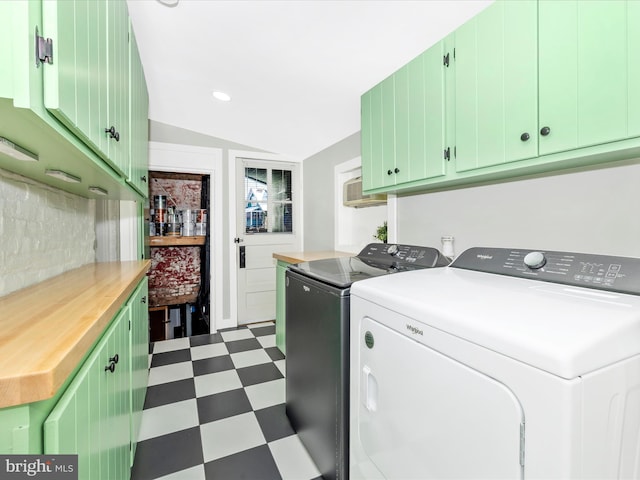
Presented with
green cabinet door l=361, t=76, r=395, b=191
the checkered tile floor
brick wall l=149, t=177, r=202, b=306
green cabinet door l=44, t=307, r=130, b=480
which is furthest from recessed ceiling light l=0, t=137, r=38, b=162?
brick wall l=149, t=177, r=202, b=306

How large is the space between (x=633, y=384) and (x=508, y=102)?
102 centimetres

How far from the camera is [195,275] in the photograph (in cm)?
424

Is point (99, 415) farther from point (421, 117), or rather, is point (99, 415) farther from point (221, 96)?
point (221, 96)

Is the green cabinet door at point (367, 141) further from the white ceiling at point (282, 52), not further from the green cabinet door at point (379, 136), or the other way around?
the white ceiling at point (282, 52)

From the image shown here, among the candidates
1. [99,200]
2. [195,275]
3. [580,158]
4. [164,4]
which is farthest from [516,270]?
[195,275]

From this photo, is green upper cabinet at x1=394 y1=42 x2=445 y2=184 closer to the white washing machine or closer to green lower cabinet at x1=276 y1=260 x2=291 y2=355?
the white washing machine

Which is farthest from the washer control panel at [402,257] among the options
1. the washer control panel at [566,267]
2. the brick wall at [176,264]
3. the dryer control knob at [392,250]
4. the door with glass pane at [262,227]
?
the brick wall at [176,264]

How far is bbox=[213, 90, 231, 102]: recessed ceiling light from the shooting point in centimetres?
262

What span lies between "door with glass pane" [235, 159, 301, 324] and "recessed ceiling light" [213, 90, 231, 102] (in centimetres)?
94

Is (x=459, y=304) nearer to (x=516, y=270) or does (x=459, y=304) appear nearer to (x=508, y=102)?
(x=516, y=270)

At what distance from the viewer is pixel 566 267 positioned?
3.49 ft

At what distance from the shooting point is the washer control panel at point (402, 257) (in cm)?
160

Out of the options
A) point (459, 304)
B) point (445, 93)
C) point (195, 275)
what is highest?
point (445, 93)

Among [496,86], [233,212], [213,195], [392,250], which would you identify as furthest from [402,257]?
[213,195]
